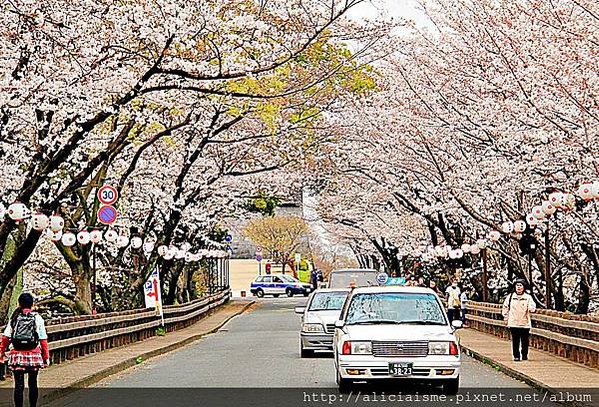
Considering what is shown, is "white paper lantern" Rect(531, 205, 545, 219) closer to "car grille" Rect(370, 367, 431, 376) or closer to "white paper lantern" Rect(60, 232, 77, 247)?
"car grille" Rect(370, 367, 431, 376)

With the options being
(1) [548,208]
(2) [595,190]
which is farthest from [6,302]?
(2) [595,190]

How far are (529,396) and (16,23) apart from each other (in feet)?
29.5

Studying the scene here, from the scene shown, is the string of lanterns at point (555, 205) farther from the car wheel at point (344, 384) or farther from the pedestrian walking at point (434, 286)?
the pedestrian walking at point (434, 286)

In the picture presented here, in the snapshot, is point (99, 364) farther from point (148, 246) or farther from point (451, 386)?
point (148, 246)

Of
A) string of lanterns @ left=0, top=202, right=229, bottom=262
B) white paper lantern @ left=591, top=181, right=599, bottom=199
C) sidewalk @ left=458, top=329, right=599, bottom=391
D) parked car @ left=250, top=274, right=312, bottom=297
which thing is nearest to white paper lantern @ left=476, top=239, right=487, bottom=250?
sidewalk @ left=458, top=329, right=599, bottom=391

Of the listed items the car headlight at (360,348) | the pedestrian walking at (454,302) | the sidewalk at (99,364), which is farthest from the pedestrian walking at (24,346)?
the pedestrian walking at (454,302)

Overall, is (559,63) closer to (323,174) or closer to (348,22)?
(348,22)

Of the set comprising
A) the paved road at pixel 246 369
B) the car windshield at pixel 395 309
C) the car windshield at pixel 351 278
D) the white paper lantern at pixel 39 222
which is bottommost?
the paved road at pixel 246 369

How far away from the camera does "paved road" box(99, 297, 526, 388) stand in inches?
736

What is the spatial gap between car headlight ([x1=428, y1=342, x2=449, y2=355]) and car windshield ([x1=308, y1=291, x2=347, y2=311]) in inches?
377

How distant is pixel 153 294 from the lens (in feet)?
118

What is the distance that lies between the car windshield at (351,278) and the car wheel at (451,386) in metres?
23.9

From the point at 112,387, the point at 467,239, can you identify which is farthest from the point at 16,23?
the point at 467,239

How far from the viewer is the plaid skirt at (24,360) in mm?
13719
